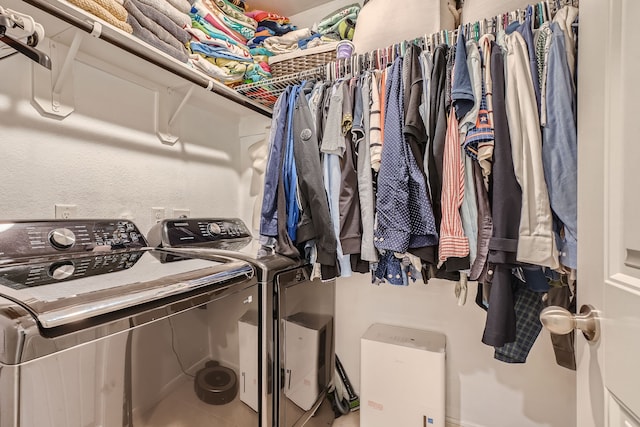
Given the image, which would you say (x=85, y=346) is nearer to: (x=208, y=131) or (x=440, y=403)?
(x=440, y=403)

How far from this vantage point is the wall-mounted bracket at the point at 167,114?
158 centimetres

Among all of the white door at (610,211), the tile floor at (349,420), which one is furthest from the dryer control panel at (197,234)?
the white door at (610,211)

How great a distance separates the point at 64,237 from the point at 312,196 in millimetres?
894

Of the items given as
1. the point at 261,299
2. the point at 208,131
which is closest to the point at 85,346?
the point at 261,299

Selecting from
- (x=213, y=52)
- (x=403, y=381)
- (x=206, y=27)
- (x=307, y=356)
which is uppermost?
(x=206, y=27)

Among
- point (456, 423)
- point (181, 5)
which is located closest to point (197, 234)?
point (181, 5)

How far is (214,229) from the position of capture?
63.3 inches

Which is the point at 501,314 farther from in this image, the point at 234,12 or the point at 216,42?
the point at 234,12

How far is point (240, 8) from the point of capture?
1.87m

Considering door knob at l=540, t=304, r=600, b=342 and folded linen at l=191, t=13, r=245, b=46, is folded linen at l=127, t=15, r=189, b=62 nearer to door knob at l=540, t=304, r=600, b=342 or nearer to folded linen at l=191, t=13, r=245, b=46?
folded linen at l=191, t=13, r=245, b=46

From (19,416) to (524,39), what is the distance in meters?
1.49

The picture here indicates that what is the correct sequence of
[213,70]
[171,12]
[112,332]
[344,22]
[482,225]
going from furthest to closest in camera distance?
[344,22]
[213,70]
[171,12]
[482,225]
[112,332]

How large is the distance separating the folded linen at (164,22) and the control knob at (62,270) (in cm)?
110

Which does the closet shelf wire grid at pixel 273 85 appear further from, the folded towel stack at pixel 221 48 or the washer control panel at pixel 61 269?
the washer control panel at pixel 61 269
